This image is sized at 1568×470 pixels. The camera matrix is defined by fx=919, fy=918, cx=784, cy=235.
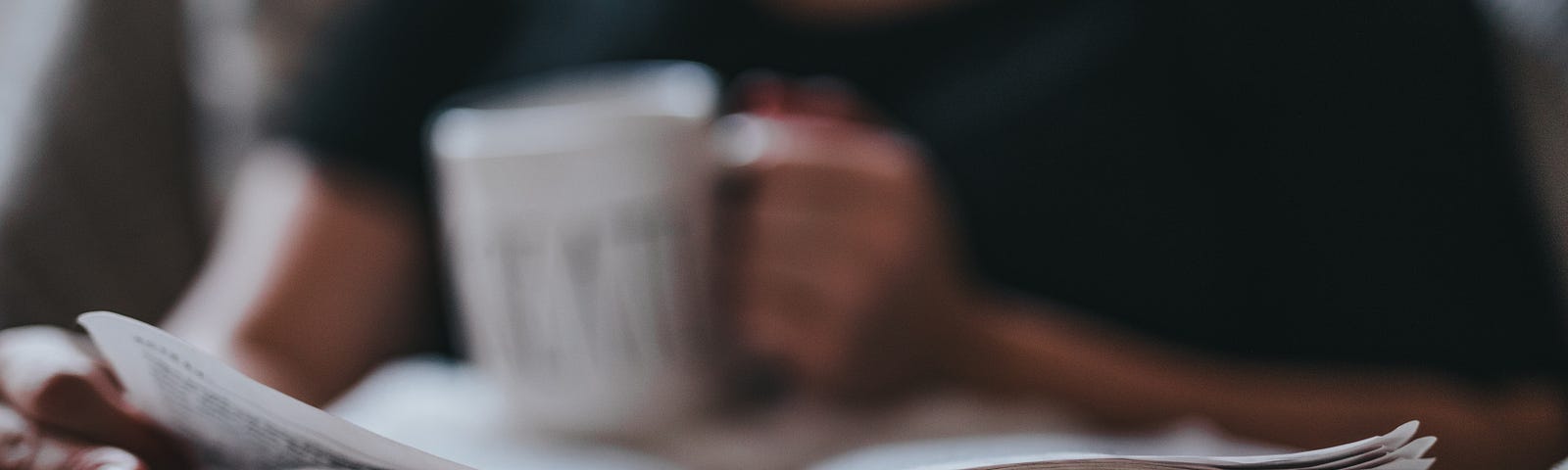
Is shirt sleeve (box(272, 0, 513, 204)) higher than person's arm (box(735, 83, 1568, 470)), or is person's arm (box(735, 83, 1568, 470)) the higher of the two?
shirt sleeve (box(272, 0, 513, 204))

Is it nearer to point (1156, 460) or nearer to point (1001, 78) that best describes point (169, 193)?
point (1001, 78)

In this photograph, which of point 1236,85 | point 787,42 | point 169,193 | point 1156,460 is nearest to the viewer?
point 1156,460

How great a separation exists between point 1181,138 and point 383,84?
663mm

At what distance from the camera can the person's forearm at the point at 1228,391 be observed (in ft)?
1.92

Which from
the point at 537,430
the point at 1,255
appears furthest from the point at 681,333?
the point at 1,255

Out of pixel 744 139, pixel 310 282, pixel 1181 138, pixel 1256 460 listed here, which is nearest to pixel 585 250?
pixel 744 139

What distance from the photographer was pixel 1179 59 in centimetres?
72

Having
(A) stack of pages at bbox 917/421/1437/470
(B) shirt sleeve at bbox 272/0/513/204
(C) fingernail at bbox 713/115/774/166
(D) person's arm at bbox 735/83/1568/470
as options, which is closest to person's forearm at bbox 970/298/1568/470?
(D) person's arm at bbox 735/83/1568/470

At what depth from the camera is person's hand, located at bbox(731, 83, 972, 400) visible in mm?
541

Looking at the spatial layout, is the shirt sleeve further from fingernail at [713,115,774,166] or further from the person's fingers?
the person's fingers

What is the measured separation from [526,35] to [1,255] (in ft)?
1.39

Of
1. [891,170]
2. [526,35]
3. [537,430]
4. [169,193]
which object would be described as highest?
[526,35]

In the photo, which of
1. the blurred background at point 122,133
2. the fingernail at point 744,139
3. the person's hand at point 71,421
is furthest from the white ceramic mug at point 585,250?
the blurred background at point 122,133

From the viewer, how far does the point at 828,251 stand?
0.56 metres
